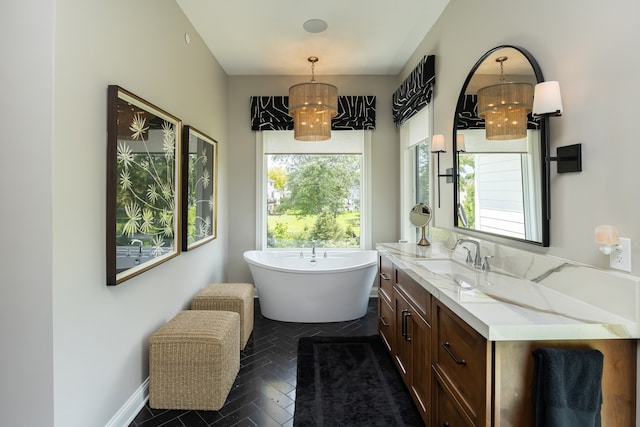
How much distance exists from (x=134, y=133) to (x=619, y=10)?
2.39 metres

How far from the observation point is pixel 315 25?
10.1 ft

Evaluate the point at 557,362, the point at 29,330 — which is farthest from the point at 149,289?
the point at 557,362

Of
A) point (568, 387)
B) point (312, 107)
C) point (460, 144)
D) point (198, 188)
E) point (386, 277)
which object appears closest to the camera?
point (568, 387)

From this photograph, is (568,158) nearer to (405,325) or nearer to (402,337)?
(405,325)

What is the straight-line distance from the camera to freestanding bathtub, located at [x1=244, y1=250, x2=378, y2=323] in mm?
3445

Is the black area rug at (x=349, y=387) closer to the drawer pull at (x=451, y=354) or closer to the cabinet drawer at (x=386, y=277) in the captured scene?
the cabinet drawer at (x=386, y=277)

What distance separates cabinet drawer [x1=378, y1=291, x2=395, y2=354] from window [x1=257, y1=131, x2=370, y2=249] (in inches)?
60.0

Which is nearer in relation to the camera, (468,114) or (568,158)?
(568,158)

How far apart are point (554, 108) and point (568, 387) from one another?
3.59 feet

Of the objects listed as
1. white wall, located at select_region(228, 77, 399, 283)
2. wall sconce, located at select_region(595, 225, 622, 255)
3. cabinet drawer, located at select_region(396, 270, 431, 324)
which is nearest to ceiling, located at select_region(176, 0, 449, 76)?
white wall, located at select_region(228, 77, 399, 283)

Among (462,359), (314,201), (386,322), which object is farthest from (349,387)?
(314,201)

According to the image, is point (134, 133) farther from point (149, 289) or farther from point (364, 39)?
point (364, 39)

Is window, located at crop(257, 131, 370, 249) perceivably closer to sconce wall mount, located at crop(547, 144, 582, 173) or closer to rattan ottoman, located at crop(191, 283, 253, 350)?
rattan ottoman, located at crop(191, 283, 253, 350)

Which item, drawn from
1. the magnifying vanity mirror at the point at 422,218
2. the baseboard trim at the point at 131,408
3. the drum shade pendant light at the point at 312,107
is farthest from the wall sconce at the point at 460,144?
the baseboard trim at the point at 131,408
